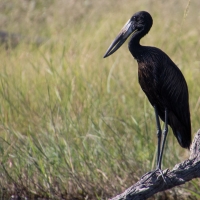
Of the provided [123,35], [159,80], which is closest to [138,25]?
[123,35]

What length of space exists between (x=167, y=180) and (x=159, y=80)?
73cm

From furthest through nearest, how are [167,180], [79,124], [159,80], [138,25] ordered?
[79,124], [138,25], [159,80], [167,180]

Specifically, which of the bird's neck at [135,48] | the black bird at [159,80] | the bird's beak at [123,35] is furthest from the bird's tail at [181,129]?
the bird's beak at [123,35]

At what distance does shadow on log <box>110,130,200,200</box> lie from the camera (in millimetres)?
3848

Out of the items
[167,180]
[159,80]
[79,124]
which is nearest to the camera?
[167,180]

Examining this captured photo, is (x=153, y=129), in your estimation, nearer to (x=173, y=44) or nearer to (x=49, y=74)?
(x=49, y=74)

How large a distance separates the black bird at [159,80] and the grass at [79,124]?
0.39 m

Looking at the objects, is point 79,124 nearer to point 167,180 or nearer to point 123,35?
point 123,35


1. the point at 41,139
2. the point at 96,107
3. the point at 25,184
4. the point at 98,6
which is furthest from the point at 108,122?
the point at 98,6

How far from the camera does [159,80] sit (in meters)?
4.40

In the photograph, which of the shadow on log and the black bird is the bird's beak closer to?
the black bird

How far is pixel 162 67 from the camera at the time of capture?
4418mm

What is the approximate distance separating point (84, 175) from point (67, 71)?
5.84 ft

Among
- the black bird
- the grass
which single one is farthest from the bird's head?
the grass
